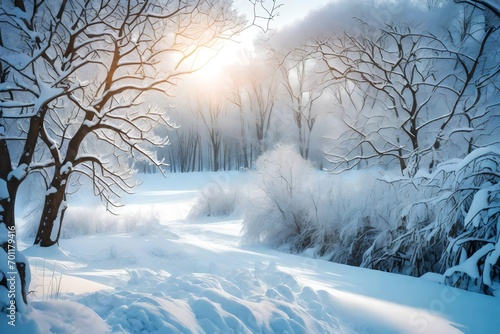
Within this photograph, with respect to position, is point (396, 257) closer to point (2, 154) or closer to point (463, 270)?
point (463, 270)

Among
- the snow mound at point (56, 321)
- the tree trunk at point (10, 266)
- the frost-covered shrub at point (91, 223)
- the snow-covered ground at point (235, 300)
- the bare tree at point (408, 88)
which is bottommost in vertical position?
the frost-covered shrub at point (91, 223)

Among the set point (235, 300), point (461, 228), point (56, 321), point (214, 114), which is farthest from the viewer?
point (214, 114)

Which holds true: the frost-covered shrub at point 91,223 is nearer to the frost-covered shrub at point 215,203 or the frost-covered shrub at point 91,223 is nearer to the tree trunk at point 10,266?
the frost-covered shrub at point 215,203

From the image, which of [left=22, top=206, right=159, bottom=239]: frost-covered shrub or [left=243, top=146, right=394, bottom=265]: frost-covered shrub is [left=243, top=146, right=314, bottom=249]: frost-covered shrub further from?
[left=22, top=206, right=159, bottom=239]: frost-covered shrub

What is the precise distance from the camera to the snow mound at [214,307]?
1.80 m

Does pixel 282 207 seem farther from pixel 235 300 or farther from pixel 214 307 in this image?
pixel 214 307

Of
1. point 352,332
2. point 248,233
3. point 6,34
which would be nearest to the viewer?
point 352,332

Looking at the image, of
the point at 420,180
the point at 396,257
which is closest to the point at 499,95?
the point at 420,180

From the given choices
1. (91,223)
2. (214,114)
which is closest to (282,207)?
(91,223)

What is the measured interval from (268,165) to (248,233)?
5.38ft

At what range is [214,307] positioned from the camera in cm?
204

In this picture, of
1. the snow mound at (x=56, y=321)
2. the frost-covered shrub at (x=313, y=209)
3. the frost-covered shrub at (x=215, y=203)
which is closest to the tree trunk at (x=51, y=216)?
the snow mound at (x=56, y=321)

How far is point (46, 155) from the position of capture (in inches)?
297

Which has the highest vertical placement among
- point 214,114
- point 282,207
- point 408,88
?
point 214,114
